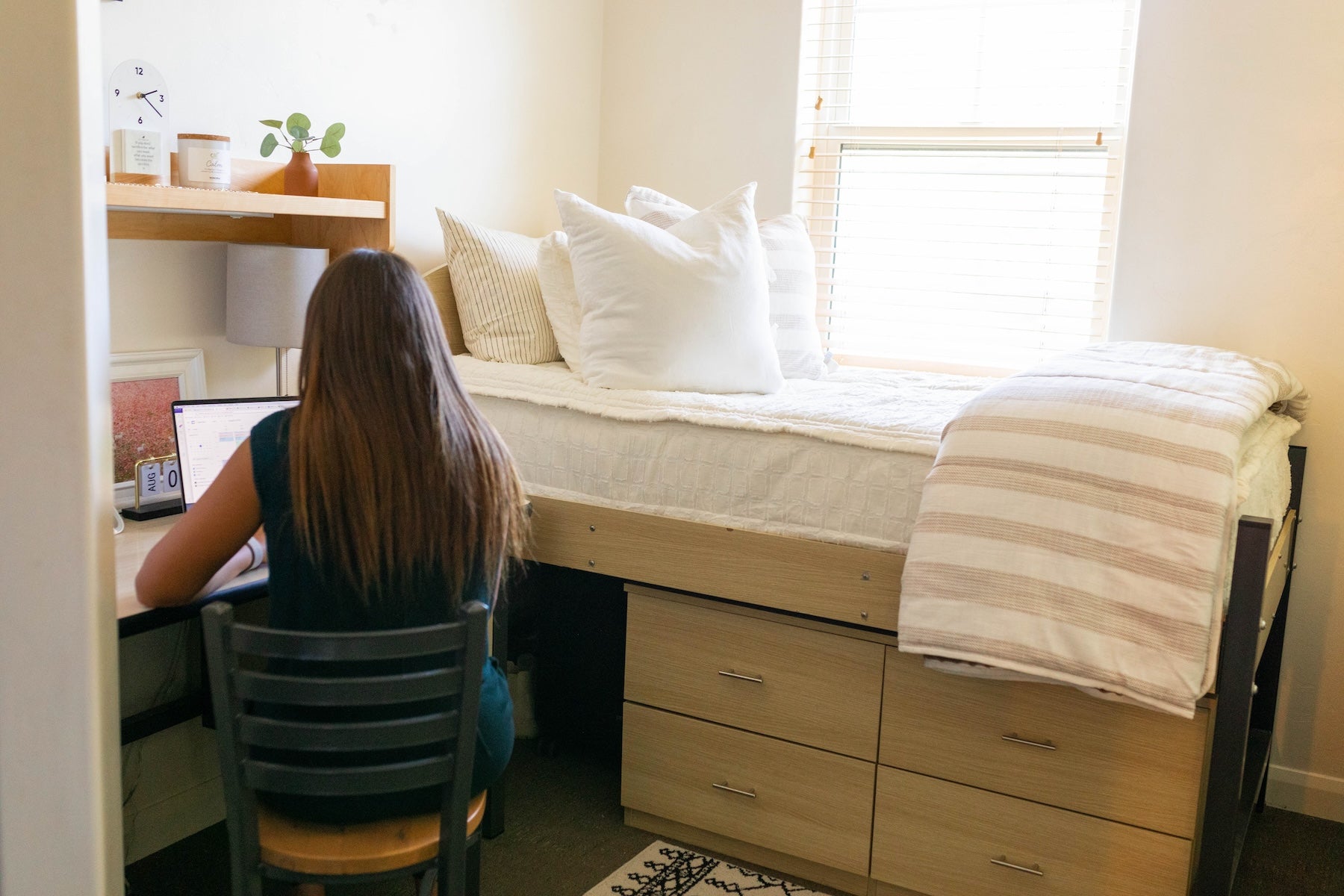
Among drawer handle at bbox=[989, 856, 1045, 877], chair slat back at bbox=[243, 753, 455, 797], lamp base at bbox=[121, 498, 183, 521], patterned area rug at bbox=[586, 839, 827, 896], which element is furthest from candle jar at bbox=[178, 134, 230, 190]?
drawer handle at bbox=[989, 856, 1045, 877]

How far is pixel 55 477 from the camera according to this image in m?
1.09

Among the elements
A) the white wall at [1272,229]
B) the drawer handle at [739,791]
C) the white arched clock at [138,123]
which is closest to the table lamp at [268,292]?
the white arched clock at [138,123]

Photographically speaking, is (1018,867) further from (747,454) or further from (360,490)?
(360,490)

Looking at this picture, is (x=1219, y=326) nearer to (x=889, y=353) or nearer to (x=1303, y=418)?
(x=1303, y=418)

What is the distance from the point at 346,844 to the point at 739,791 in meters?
0.89

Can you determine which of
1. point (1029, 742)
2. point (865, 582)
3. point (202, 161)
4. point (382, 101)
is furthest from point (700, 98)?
point (1029, 742)

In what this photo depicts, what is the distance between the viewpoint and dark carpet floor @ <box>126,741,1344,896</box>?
1908 mm

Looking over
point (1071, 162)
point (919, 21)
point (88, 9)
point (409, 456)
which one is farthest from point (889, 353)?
point (88, 9)

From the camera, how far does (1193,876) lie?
5.56ft

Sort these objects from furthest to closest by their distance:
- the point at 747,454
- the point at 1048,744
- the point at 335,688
Result: the point at 747,454
the point at 1048,744
the point at 335,688

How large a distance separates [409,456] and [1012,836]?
119cm

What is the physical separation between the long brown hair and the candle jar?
69 cm

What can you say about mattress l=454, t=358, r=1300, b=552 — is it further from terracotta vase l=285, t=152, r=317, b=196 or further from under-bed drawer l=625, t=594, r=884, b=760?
terracotta vase l=285, t=152, r=317, b=196

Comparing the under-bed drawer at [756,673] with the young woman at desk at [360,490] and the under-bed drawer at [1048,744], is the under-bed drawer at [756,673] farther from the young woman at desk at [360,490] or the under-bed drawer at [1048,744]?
the young woman at desk at [360,490]
